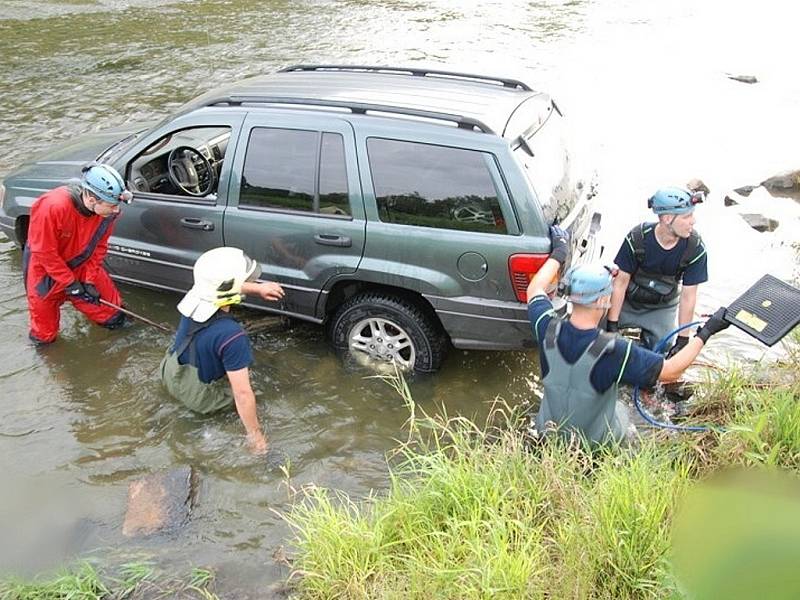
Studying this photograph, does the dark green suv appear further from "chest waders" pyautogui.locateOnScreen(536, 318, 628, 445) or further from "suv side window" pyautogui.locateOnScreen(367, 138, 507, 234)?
"chest waders" pyautogui.locateOnScreen(536, 318, 628, 445)

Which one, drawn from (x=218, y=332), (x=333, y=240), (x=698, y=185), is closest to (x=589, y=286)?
(x=333, y=240)

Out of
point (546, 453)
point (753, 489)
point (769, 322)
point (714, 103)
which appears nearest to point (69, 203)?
point (546, 453)

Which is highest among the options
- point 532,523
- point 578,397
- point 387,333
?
point 578,397

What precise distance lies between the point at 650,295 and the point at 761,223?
3.93 meters

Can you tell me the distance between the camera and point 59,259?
16.6 ft

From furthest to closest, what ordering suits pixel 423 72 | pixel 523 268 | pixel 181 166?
1. pixel 181 166
2. pixel 423 72
3. pixel 523 268

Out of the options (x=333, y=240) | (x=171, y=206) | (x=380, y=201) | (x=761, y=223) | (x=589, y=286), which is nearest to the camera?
(x=589, y=286)

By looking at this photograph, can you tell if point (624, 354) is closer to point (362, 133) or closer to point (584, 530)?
point (584, 530)

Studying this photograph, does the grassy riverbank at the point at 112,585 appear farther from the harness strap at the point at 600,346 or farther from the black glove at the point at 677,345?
the black glove at the point at 677,345

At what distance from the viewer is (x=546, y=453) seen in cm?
346

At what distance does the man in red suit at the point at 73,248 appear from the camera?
16.0ft

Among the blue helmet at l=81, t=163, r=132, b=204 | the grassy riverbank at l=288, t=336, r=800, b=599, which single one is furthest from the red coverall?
the grassy riverbank at l=288, t=336, r=800, b=599

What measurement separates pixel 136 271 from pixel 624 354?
4088 millimetres

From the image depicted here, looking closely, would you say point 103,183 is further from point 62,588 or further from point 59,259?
point 62,588
